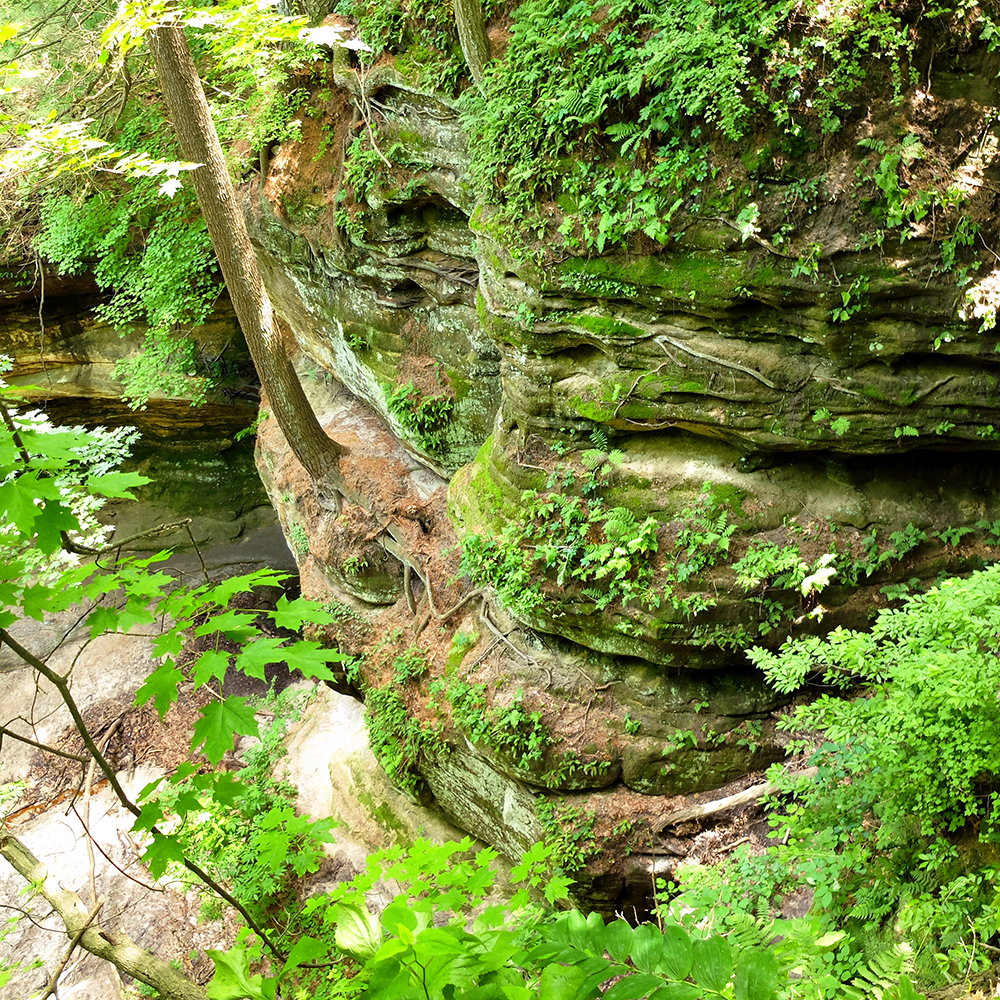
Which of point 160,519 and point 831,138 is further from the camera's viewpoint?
point 160,519

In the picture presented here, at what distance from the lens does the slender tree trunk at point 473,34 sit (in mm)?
6691

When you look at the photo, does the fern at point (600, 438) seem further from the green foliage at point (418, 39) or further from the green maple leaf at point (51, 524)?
the green maple leaf at point (51, 524)

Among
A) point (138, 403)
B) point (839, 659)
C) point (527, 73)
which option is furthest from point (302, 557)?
point (839, 659)

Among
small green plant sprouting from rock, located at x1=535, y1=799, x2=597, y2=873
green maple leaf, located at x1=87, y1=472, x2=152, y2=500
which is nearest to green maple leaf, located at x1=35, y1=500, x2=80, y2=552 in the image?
green maple leaf, located at x1=87, y1=472, x2=152, y2=500

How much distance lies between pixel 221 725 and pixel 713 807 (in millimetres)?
5489

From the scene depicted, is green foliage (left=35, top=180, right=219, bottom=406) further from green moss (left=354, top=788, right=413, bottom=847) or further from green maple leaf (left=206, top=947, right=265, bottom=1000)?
green maple leaf (left=206, top=947, right=265, bottom=1000)

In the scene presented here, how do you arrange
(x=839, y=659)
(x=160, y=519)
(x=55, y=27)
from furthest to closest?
(x=160, y=519) < (x=55, y=27) < (x=839, y=659)

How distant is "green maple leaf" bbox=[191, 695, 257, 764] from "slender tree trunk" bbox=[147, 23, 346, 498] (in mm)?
6931

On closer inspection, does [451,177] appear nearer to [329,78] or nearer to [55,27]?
[329,78]

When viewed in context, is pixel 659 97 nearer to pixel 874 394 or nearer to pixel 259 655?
pixel 874 394

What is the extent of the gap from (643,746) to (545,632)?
1.53m

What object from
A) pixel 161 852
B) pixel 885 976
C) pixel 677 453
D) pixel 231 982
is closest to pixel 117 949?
pixel 161 852

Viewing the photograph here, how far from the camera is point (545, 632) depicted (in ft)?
24.5

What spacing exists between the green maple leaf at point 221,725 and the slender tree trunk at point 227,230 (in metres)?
6.93
